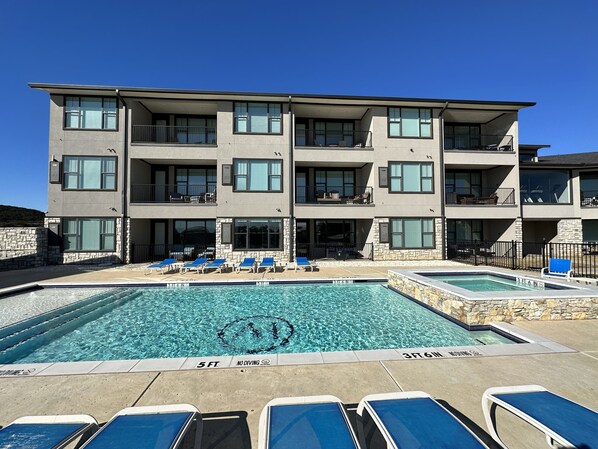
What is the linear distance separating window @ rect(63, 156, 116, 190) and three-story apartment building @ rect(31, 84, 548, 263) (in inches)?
2.4

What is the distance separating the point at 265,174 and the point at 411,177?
973 centimetres

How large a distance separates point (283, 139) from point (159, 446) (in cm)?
1657

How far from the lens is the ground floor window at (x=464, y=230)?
20.3 metres

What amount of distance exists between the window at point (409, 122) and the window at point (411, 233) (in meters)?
5.85

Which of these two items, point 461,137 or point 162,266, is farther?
point 461,137

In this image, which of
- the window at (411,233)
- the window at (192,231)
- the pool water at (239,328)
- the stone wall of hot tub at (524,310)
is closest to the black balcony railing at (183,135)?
the window at (192,231)

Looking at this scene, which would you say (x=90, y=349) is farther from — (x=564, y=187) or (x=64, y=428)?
(x=564, y=187)

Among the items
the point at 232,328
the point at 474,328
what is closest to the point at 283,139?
the point at 232,328

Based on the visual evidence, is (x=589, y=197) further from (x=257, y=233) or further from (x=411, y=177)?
(x=257, y=233)

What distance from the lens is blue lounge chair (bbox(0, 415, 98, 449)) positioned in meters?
2.05

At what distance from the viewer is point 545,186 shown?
1989cm

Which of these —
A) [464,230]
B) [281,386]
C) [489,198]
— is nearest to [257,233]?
[281,386]

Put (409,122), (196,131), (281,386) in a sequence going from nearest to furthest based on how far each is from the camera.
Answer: (281,386)
(409,122)
(196,131)

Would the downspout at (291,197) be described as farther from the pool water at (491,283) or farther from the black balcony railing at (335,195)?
the pool water at (491,283)
